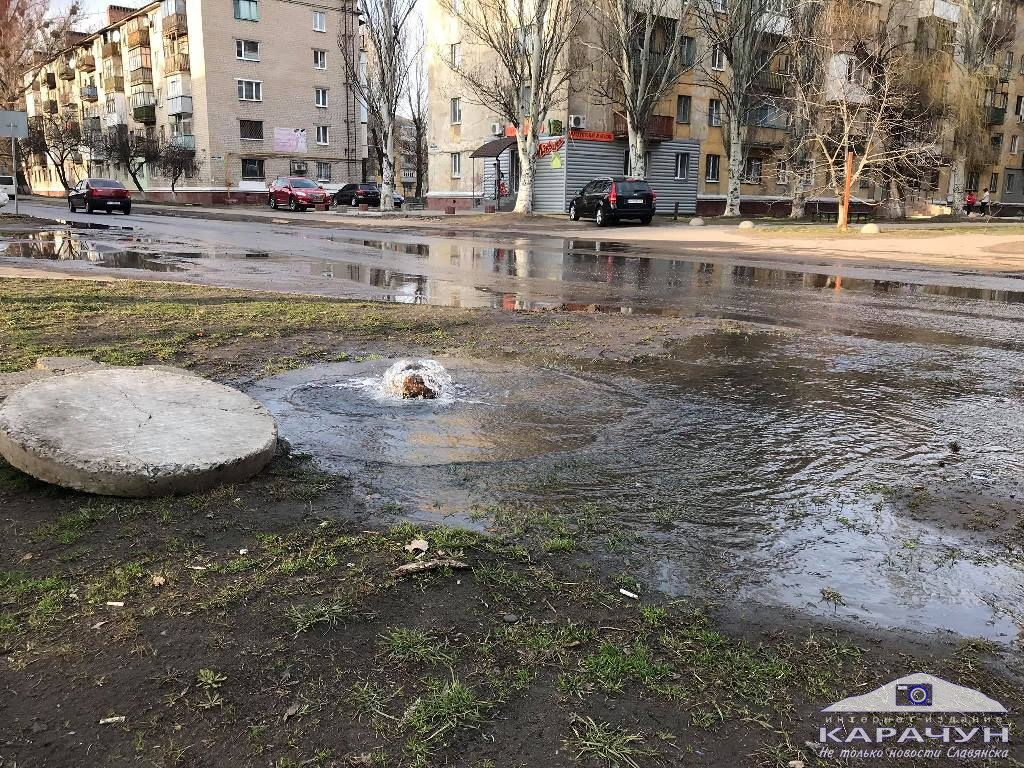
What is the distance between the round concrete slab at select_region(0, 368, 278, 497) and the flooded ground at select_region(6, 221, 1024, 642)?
0.50 meters

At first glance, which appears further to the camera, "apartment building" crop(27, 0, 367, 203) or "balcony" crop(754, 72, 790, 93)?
"apartment building" crop(27, 0, 367, 203)

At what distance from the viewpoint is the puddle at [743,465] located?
123 inches

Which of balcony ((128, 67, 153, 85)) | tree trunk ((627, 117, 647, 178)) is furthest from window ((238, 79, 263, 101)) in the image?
tree trunk ((627, 117, 647, 178))

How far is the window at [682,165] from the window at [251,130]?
29.5 metres

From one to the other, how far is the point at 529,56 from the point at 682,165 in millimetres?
12108

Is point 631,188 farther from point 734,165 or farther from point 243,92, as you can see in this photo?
point 243,92

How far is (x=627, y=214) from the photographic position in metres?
31.0

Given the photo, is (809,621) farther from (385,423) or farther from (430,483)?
(385,423)

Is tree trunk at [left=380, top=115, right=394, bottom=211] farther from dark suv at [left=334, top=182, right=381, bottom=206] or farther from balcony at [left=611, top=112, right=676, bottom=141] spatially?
balcony at [left=611, top=112, right=676, bottom=141]

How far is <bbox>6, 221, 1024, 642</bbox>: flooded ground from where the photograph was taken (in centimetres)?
316

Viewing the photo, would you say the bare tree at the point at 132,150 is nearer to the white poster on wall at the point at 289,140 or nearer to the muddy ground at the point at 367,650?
the white poster on wall at the point at 289,140

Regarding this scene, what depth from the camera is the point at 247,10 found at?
178 feet

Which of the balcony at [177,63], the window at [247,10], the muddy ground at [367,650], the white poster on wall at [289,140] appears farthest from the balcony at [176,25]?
the muddy ground at [367,650]

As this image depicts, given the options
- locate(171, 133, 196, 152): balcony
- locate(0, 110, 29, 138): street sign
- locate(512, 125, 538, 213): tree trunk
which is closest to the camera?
locate(0, 110, 29, 138): street sign
